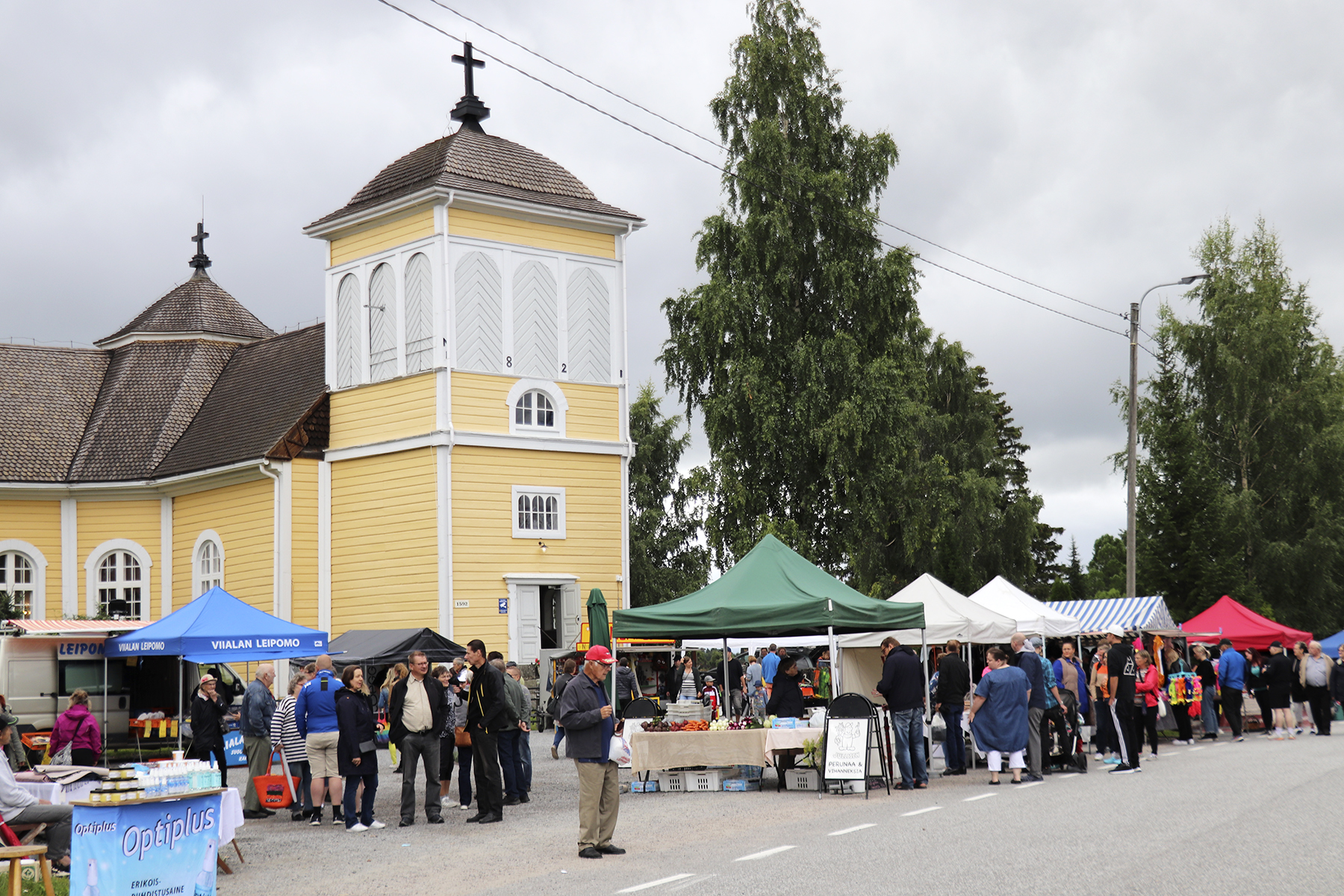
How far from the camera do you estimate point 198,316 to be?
133 ft

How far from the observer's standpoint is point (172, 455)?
117 ft

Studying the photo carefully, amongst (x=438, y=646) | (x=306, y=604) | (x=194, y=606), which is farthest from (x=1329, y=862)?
(x=306, y=604)

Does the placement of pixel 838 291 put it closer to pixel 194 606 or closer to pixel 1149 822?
pixel 194 606

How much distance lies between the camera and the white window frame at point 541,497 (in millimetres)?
30219

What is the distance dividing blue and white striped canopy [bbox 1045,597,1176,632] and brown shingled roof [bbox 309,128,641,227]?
1308cm

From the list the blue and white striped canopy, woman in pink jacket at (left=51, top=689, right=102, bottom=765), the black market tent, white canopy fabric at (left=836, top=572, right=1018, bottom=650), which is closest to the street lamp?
the blue and white striped canopy

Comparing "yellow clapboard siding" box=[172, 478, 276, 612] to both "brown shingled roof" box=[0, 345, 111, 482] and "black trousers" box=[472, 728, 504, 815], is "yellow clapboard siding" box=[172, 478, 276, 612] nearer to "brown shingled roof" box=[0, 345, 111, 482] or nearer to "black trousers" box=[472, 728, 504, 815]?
"brown shingled roof" box=[0, 345, 111, 482]

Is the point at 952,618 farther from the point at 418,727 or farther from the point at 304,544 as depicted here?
the point at 304,544

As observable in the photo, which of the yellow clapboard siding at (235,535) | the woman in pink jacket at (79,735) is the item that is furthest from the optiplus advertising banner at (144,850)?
the yellow clapboard siding at (235,535)

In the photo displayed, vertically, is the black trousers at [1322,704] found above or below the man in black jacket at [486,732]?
below

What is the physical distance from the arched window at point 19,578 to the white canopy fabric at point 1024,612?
75.1ft

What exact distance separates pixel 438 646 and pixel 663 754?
754 cm

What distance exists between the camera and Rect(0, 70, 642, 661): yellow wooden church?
97.1 ft

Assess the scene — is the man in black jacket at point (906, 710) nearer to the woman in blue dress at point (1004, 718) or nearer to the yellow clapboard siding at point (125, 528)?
the woman in blue dress at point (1004, 718)
